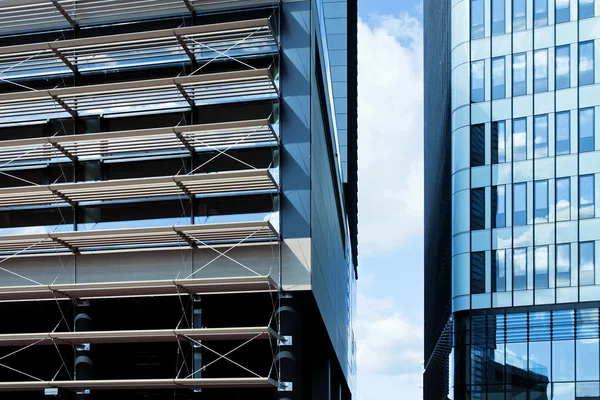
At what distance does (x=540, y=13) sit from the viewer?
46656 millimetres

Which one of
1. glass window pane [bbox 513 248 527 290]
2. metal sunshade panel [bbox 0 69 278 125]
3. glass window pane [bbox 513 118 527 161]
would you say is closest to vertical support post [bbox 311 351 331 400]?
glass window pane [bbox 513 248 527 290]

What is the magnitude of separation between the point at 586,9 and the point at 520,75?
4431 millimetres

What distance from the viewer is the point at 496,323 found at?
148ft

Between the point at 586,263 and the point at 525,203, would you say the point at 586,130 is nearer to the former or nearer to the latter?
the point at 525,203

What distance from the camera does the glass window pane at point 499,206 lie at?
46.0 m

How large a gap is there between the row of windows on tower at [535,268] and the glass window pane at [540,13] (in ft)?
37.0

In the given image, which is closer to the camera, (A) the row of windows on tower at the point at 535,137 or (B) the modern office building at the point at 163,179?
(B) the modern office building at the point at 163,179

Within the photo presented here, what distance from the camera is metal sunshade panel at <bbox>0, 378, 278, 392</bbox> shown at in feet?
80.4

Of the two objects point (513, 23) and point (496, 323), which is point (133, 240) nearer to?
point (496, 323)

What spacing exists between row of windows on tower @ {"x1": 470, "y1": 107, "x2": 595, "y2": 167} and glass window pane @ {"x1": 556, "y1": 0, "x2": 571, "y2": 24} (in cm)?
470

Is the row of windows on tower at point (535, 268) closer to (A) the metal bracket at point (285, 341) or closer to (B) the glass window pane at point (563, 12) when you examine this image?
(B) the glass window pane at point (563, 12)

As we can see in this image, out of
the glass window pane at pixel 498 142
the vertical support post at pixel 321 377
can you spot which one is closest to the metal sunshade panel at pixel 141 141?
the vertical support post at pixel 321 377

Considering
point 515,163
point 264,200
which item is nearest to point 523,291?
point 515,163

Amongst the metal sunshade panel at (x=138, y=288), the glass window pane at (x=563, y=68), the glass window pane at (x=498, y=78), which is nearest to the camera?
the metal sunshade panel at (x=138, y=288)
